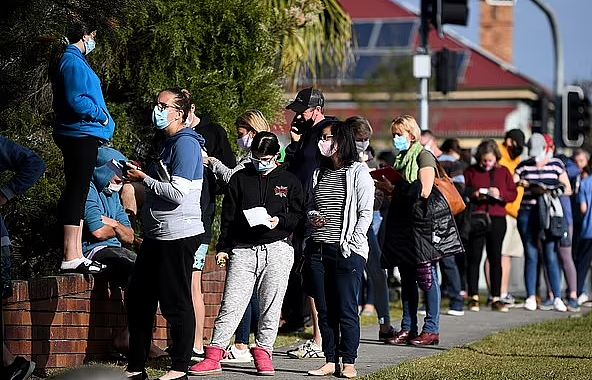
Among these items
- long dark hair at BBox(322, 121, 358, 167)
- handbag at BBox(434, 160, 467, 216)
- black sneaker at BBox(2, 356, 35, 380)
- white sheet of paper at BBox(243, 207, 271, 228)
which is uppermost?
long dark hair at BBox(322, 121, 358, 167)

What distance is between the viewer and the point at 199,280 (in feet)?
30.3

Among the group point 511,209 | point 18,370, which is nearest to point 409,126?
point 18,370

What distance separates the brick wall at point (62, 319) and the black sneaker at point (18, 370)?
721 mm

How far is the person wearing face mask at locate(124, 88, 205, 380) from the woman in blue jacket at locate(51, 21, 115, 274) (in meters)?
0.69

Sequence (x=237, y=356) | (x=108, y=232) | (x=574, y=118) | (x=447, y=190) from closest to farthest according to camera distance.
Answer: (x=108, y=232), (x=237, y=356), (x=447, y=190), (x=574, y=118)

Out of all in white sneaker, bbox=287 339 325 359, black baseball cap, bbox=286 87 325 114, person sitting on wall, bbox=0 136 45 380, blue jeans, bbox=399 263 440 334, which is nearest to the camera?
person sitting on wall, bbox=0 136 45 380

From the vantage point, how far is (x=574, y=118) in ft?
70.8

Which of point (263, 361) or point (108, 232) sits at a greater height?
point (108, 232)

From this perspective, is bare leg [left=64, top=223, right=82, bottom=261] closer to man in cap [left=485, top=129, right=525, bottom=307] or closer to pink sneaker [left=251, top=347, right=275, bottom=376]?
pink sneaker [left=251, top=347, right=275, bottom=376]

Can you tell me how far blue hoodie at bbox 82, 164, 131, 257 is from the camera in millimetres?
8938

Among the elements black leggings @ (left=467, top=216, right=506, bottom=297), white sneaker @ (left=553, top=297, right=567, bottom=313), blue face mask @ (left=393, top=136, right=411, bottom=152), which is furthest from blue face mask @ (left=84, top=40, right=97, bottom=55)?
white sneaker @ (left=553, top=297, right=567, bottom=313)

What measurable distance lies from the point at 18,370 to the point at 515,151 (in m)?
9.22

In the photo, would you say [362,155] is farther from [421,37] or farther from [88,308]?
[421,37]

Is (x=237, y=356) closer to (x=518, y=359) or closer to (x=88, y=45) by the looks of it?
(x=518, y=359)
